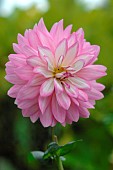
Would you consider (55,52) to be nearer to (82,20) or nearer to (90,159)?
(90,159)

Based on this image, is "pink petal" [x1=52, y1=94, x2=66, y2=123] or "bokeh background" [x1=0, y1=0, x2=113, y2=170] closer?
"pink petal" [x1=52, y1=94, x2=66, y2=123]

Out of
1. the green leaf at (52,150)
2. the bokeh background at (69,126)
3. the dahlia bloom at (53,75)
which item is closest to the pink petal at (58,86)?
the dahlia bloom at (53,75)

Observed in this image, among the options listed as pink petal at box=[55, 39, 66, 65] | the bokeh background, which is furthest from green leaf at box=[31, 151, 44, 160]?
the bokeh background

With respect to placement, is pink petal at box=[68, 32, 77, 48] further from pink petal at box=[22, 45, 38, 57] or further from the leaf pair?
the leaf pair

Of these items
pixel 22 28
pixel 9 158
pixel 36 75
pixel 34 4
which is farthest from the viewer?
pixel 34 4

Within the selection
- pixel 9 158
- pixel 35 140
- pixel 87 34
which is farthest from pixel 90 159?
pixel 87 34

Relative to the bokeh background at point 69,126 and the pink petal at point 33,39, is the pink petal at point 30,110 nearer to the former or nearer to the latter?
the pink petal at point 33,39
